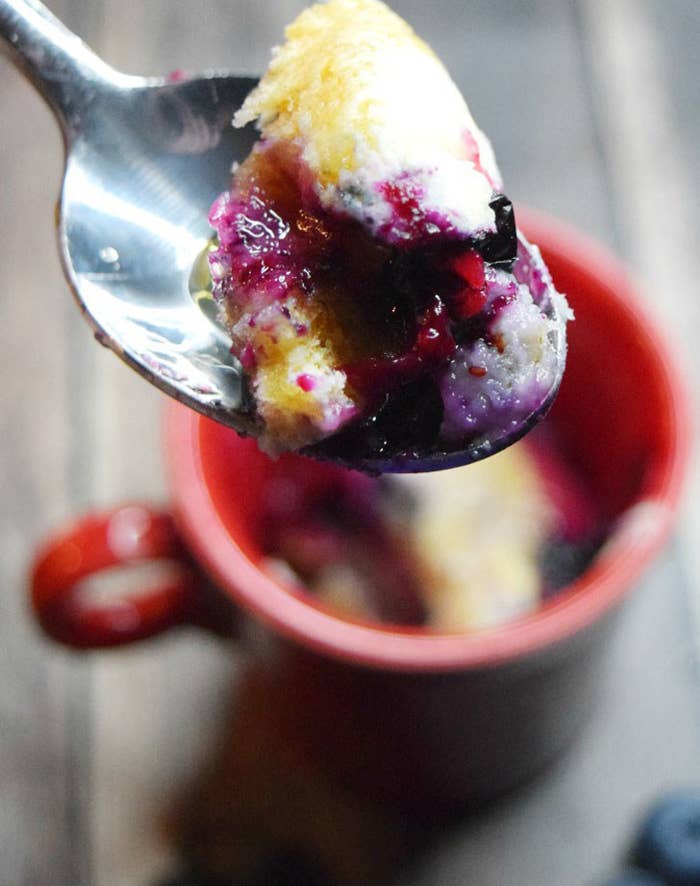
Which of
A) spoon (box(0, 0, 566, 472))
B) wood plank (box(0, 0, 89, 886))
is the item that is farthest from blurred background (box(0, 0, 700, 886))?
spoon (box(0, 0, 566, 472))

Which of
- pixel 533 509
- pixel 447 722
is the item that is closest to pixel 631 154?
pixel 533 509

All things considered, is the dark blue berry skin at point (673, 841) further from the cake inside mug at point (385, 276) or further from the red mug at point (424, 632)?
the cake inside mug at point (385, 276)

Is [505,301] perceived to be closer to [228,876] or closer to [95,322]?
[95,322]

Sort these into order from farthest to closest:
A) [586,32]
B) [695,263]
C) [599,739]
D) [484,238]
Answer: [586,32] < [695,263] < [599,739] < [484,238]

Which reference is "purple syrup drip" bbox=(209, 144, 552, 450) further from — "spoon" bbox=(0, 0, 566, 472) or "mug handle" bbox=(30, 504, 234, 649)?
"mug handle" bbox=(30, 504, 234, 649)

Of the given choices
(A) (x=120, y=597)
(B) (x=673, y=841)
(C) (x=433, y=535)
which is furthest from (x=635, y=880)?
(A) (x=120, y=597)

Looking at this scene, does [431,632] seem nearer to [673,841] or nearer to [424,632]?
[424,632]
